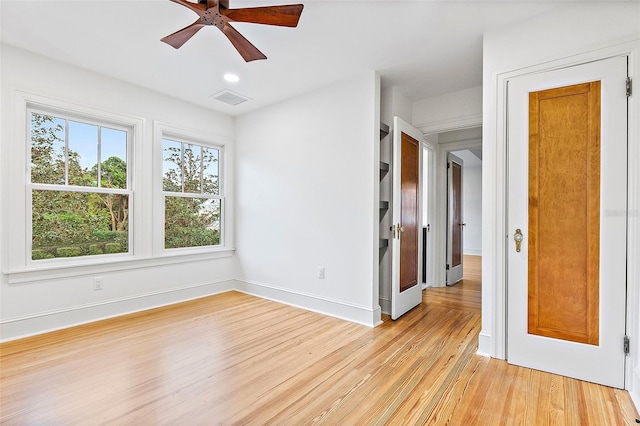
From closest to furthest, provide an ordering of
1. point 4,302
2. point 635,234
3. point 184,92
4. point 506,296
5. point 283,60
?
point 635,234 → point 506,296 → point 4,302 → point 283,60 → point 184,92

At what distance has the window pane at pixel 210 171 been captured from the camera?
4.47m

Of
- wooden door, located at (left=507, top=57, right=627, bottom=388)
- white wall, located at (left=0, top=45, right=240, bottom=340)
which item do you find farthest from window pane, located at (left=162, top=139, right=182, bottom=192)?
wooden door, located at (left=507, top=57, right=627, bottom=388)

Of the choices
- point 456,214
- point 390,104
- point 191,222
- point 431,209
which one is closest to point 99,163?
point 191,222

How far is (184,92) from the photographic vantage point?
3.79 meters

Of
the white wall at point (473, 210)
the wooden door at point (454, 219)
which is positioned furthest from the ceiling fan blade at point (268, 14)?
the white wall at point (473, 210)

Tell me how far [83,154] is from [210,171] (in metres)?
1.53

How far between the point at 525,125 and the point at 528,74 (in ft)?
1.25

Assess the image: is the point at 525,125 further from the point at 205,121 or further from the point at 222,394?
the point at 205,121

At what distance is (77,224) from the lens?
3277 millimetres

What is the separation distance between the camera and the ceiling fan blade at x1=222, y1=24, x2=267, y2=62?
2143mm

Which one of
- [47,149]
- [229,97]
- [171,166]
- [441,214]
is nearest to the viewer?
[47,149]

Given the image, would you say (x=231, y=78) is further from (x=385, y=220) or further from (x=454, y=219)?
(x=454, y=219)

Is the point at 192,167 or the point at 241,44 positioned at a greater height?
the point at 241,44

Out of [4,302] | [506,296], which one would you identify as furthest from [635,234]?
[4,302]
